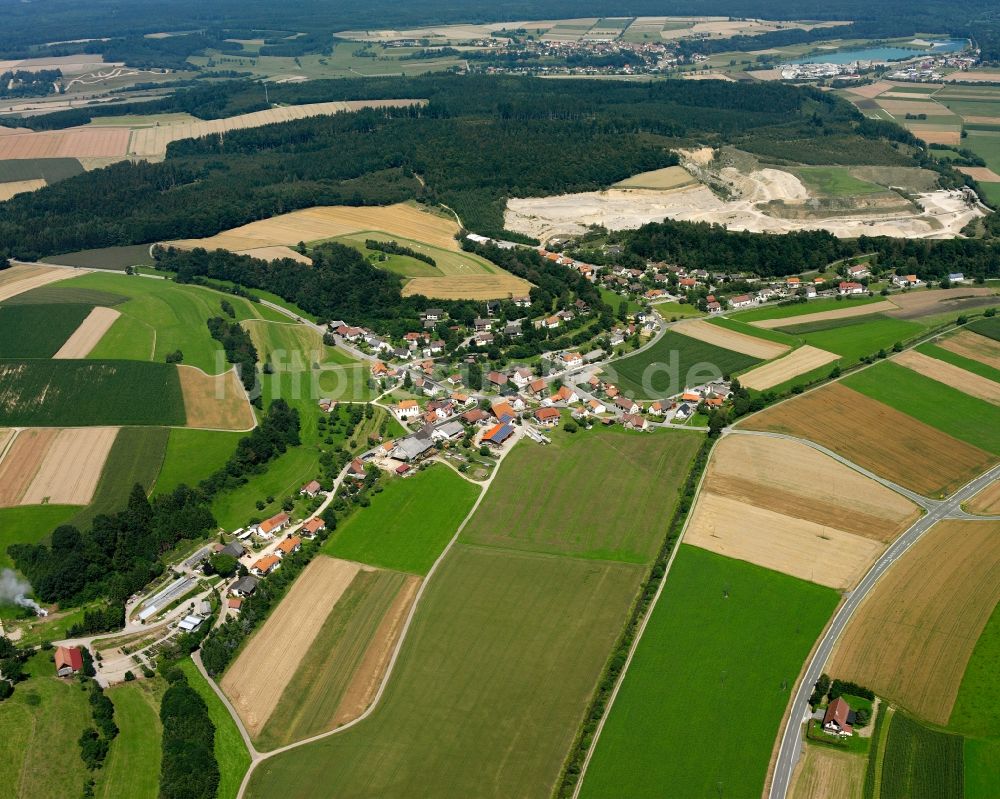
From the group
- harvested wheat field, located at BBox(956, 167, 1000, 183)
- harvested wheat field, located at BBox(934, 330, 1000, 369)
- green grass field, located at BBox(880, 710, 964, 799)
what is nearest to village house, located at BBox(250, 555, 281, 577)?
green grass field, located at BBox(880, 710, 964, 799)

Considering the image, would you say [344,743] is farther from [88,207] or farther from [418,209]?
[88,207]

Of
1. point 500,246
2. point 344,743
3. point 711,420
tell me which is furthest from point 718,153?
point 344,743

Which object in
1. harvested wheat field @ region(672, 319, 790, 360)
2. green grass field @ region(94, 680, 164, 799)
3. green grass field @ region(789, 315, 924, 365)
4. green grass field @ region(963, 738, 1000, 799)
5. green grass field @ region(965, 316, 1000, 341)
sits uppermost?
green grass field @ region(965, 316, 1000, 341)


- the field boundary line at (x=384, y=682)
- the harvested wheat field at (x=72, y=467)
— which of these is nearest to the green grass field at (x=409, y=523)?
the field boundary line at (x=384, y=682)

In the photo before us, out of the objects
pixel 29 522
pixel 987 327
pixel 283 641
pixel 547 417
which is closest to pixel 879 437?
pixel 547 417

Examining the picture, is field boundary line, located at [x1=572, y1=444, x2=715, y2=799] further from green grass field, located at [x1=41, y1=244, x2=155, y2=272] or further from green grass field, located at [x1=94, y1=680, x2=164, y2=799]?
green grass field, located at [x1=41, y1=244, x2=155, y2=272]
